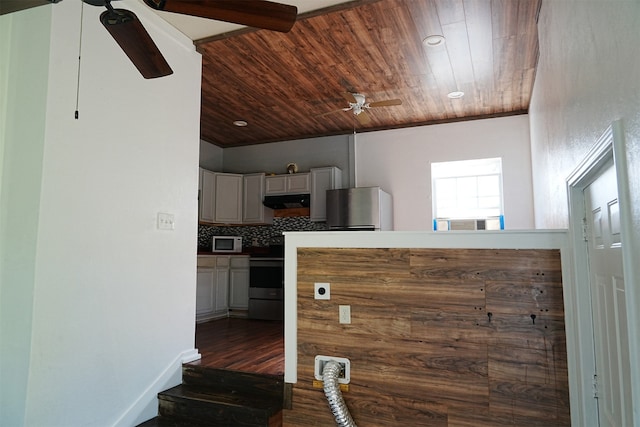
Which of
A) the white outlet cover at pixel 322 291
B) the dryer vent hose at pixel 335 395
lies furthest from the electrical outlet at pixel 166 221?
the dryer vent hose at pixel 335 395

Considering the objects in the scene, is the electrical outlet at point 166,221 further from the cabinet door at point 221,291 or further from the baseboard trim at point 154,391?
the cabinet door at point 221,291

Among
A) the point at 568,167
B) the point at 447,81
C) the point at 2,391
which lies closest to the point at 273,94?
the point at 447,81

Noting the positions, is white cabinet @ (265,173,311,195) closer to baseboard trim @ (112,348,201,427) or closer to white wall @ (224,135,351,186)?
white wall @ (224,135,351,186)

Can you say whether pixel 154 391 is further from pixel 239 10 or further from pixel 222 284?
pixel 222 284

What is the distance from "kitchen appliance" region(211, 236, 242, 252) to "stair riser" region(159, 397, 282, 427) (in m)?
3.23

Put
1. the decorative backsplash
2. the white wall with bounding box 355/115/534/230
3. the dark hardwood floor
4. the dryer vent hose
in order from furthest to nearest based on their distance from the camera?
the decorative backsplash → the white wall with bounding box 355/115/534/230 → the dark hardwood floor → the dryer vent hose

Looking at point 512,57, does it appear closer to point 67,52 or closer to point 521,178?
point 521,178

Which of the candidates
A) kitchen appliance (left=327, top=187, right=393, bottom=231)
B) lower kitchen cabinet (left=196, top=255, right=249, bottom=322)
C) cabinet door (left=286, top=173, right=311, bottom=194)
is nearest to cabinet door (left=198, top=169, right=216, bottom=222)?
lower kitchen cabinet (left=196, top=255, right=249, bottom=322)

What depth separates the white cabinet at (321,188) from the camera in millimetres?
5910

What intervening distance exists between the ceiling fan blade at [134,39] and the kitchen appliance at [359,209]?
3.71 m

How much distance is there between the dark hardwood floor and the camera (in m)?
3.30

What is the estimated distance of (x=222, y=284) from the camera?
19.5ft

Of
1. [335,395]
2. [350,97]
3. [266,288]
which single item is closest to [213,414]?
[335,395]

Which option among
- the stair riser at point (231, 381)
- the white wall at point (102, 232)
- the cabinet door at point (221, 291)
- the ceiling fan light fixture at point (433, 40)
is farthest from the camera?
the cabinet door at point (221, 291)
